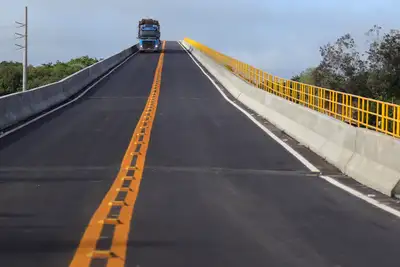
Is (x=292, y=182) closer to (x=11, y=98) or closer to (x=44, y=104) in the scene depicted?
(x=11, y=98)

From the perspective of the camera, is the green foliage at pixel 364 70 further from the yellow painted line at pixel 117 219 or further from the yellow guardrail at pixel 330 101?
the yellow painted line at pixel 117 219

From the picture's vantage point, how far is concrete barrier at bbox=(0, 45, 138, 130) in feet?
61.1

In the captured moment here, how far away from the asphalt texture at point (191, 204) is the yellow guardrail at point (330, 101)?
1847 mm

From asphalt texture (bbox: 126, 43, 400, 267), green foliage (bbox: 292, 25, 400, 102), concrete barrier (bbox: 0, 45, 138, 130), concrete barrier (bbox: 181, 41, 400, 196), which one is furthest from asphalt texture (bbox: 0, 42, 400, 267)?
green foliage (bbox: 292, 25, 400, 102)

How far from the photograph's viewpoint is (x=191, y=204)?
8.88 metres

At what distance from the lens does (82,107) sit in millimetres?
24766

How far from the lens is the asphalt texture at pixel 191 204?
6.50 m

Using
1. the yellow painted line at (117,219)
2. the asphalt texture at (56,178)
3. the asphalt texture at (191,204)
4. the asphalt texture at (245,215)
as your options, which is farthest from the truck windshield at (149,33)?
the yellow painted line at (117,219)

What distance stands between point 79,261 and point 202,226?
1.98 meters

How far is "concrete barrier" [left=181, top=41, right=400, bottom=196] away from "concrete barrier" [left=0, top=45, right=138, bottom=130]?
8.02m

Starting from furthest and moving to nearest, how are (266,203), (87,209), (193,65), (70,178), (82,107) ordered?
(193,65), (82,107), (70,178), (266,203), (87,209)

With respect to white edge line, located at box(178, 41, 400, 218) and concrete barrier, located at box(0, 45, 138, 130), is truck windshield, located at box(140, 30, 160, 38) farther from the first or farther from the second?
white edge line, located at box(178, 41, 400, 218)

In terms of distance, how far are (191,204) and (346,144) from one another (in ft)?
16.1

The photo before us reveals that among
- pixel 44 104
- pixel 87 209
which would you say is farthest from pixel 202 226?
pixel 44 104
